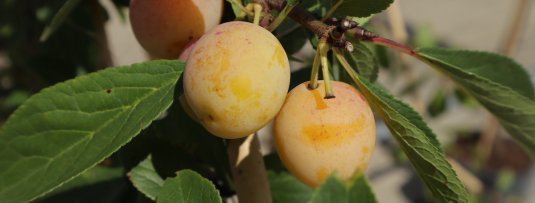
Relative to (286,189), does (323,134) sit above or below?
above

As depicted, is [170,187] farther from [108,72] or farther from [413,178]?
[413,178]

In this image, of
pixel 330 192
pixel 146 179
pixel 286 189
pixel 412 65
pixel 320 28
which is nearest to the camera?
pixel 330 192

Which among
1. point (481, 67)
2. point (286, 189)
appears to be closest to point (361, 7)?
point (481, 67)

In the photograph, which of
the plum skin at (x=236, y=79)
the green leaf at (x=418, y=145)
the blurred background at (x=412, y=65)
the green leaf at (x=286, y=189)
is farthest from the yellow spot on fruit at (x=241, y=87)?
the blurred background at (x=412, y=65)

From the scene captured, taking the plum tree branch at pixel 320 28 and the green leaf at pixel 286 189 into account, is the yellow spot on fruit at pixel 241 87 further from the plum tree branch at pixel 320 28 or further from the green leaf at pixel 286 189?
the green leaf at pixel 286 189

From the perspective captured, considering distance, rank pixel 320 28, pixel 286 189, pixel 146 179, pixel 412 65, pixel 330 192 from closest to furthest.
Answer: pixel 330 192
pixel 320 28
pixel 146 179
pixel 286 189
pixel 412 65

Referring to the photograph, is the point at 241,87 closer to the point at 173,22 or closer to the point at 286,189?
the point at 173,22

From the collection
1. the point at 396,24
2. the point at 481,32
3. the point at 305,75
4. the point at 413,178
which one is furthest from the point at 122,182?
the point at 481,32
